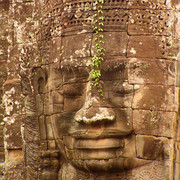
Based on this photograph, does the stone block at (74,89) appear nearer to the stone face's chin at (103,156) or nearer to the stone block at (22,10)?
the stone face's chin at (103,156)

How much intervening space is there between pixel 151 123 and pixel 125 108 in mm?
464

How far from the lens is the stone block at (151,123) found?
32.5 ft

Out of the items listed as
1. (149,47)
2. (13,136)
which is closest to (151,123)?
(149,47)

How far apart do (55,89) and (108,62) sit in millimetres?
1047

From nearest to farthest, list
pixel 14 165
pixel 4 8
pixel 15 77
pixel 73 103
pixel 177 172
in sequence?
pixel 177 172 < pixel 73 103 < pixel 14 165 < pixel 15 77 < pixel 4 8

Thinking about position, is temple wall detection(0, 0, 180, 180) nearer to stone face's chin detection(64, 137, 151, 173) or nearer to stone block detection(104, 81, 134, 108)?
stone face's chin detection(64, 137, 151, 173)

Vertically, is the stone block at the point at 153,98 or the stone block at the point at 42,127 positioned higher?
the stone block at the point at 153,98

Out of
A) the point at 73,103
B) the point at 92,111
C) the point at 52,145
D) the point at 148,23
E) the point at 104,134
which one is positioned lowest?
the point at 52,145

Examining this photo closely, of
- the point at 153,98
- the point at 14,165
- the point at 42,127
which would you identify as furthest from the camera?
the point at 14,165

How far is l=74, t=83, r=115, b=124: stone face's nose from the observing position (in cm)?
979

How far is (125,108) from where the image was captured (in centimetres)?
997

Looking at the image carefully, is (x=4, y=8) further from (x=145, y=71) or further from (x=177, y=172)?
(x=177, y=172)

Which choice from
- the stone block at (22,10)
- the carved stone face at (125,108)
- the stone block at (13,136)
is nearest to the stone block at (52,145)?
the carved stone face at (125,108)

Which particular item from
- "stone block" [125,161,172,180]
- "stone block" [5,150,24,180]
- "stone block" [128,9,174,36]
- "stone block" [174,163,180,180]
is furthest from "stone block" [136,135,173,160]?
"stone block" [5,150,24,180]
